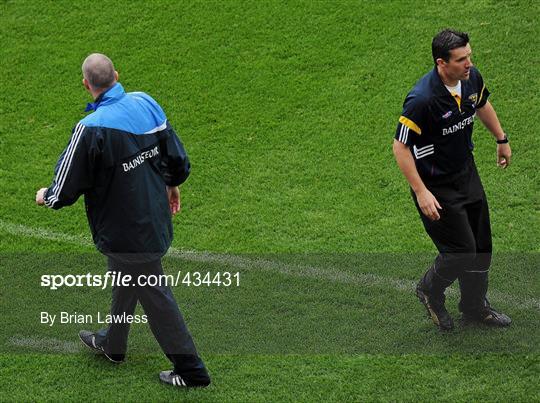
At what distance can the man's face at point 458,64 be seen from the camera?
6.20 m

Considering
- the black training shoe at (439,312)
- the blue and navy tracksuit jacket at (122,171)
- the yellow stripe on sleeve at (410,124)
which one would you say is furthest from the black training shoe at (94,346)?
the yellow stripe on sleeve at (410,124)

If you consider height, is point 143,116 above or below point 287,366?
above

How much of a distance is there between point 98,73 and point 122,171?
549 mm

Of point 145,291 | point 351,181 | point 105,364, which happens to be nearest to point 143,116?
point 145,291

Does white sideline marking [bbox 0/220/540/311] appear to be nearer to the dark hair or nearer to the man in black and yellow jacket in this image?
the man in black and yellow jacket

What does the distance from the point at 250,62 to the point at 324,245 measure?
2.61 metres

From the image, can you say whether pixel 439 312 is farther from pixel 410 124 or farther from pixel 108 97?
pixel 108 97

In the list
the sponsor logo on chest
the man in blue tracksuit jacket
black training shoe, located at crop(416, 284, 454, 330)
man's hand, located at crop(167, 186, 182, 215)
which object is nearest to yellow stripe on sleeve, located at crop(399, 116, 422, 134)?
the sponsor logo on chest

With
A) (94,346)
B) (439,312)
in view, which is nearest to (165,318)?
(94,346)

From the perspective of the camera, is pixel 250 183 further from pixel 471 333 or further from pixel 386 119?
pixel 471 333

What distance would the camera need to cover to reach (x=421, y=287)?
22.8ft

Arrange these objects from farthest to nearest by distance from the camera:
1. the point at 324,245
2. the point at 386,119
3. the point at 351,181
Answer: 1. the point at 386,119
2. the point at 351,181
3. the point at 324,245

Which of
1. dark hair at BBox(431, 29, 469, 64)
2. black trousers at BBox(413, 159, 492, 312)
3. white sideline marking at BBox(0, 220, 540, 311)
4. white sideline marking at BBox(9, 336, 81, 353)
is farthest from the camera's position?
white sideline marking at BBox(0, 220, 540, 311)

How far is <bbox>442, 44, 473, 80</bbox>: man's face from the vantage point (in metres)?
6.20
